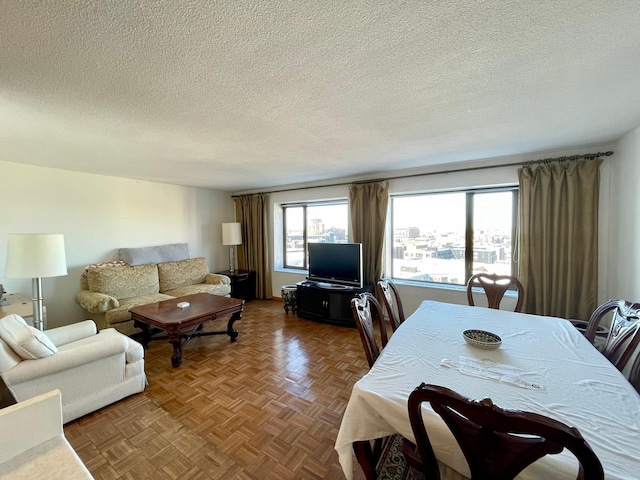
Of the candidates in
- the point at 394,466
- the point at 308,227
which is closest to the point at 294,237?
the point at 308,227

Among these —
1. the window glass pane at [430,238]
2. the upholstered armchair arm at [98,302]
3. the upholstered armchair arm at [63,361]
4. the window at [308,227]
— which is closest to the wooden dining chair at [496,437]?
the upholstered armchair arm at [63,361]

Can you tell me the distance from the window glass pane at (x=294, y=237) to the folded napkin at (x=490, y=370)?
398 cm

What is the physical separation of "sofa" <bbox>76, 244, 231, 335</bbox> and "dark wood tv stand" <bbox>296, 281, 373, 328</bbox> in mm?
1424

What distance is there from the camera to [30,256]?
79.8 inches

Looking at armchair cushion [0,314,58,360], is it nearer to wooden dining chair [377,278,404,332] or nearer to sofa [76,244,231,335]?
sofa [76,244,231,335]

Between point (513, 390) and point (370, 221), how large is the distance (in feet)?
9.73

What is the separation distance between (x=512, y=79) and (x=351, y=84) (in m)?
0.92

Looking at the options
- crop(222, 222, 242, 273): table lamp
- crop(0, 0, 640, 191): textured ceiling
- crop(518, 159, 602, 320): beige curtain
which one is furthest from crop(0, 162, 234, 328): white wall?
crop(518, 159, 602, 320): beige curtain

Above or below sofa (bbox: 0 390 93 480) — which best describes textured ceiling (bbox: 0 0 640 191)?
above

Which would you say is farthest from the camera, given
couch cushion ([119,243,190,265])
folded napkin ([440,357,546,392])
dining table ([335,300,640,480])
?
couch cushion ([119,243,190,265])

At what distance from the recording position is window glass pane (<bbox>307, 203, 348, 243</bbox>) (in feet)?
15.0

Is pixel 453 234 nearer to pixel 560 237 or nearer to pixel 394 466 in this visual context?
pixel 560 237

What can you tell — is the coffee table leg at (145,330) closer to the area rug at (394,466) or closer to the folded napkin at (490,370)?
the area rug at (394,466)

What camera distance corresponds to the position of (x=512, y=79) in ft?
4.76
